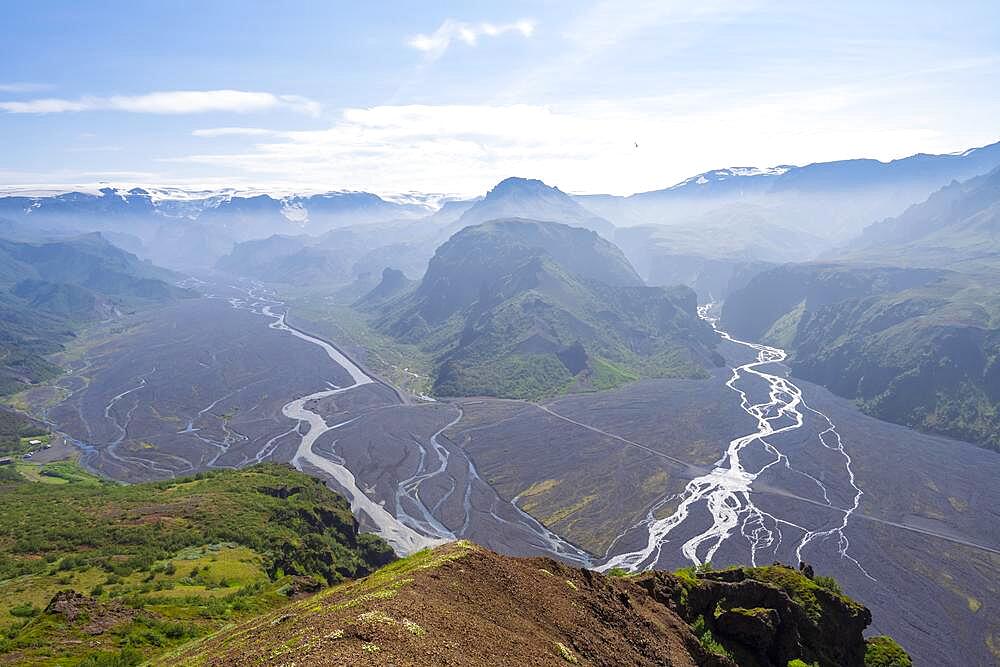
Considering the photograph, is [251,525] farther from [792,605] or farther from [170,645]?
[792,605]

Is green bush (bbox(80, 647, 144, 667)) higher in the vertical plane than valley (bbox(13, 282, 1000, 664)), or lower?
higher

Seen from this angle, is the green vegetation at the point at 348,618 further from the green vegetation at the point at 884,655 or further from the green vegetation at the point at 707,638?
the green vegetation at the point at 884,655

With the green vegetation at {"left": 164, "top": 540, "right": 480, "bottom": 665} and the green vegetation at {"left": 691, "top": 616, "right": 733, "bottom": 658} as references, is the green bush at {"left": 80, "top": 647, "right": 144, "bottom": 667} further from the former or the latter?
the green vegetation at {"left": 691, "top": 616, "right": 733, "bottom": 658}

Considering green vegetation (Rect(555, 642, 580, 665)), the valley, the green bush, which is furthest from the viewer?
the valley

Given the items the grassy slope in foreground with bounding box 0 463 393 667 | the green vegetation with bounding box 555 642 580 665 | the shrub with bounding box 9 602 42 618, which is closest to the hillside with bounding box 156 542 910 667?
the green vegetation with bounding box 555 642 580 665

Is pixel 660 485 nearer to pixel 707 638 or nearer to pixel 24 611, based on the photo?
pixel 707 638

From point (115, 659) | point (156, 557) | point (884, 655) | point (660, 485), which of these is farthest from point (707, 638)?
point (660, 485)

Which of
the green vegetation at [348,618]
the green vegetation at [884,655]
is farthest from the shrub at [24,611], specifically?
the green vegetation at [884,655]
